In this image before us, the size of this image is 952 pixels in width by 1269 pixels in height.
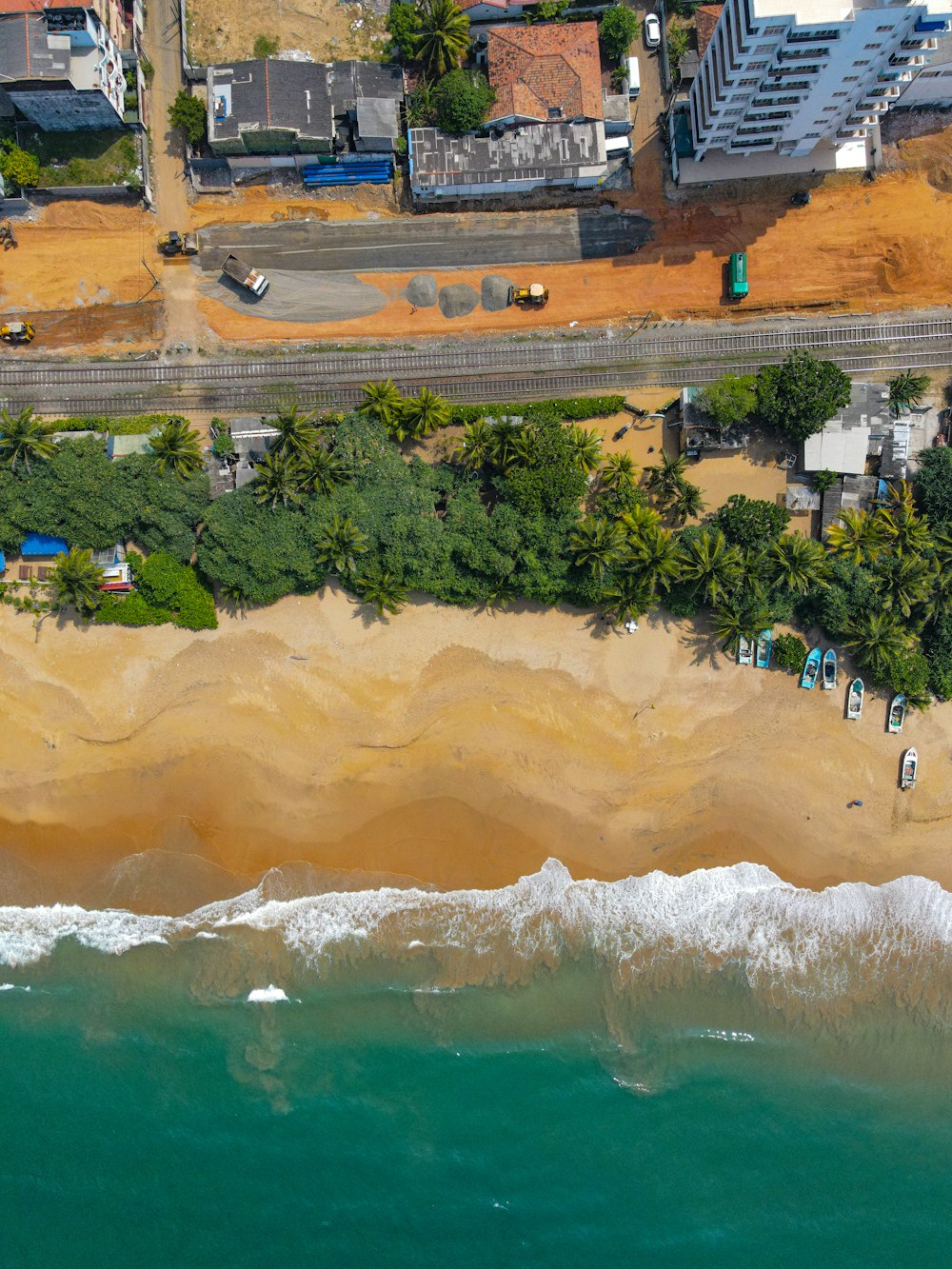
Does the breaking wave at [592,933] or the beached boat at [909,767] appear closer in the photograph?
the breaking wave at [592,933]

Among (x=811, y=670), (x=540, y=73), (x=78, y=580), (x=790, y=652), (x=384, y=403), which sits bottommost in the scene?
(x=811, y=670)

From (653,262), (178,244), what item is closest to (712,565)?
(653,262)

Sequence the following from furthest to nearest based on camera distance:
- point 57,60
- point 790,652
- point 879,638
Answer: point 790,652 → point 879,638 → point 57,60

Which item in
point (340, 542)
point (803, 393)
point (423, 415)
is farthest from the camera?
point (423, 415)

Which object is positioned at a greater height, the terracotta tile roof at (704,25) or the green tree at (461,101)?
the terracotta tile roof at (704,25)

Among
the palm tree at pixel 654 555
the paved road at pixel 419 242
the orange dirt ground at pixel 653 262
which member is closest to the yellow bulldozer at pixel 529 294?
the orange dirt ground at pixel 653 262

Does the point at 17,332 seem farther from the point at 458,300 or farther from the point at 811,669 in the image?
the point at 811,669

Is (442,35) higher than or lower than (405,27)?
lower

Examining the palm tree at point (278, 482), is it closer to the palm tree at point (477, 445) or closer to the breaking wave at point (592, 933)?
the palm tree at point (477, 445)
